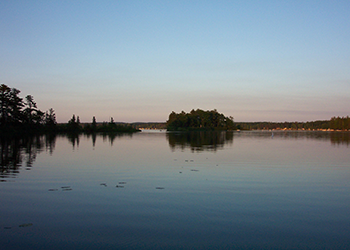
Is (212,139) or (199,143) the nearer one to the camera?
(199,143)

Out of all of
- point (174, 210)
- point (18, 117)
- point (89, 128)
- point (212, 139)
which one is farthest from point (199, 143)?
point (89, 128)

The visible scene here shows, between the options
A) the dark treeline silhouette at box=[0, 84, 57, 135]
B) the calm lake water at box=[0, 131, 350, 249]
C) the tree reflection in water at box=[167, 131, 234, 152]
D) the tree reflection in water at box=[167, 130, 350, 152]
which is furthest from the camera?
the dark treeline silhouette at box=[0, 84, 57, 135]

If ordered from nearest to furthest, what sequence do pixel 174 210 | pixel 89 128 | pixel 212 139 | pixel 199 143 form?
pixel 174 210 → pixel 199 143 → pixel 212 139 → pixel 89 128

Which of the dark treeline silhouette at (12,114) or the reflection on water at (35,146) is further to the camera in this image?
the dark treeline silhouette at (12,114)

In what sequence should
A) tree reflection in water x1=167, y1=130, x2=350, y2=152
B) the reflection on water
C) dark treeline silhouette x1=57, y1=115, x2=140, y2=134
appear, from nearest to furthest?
the reflection on water < tree reflection in water x1=167, y1=130, x2=350, y2=152 < dark treeline silhouette x1=57, y1=115, x2=140, y2=134

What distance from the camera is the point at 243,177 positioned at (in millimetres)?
16266

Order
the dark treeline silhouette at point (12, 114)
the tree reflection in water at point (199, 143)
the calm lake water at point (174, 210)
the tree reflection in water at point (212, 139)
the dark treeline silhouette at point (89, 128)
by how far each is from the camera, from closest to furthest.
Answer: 1. the calm lake water at point (174, 210)
2. the tree reflection in water at point (199, 143)
3. the tree reflection in water at point (212, 139)
4. the dark treeline silhouette at point (12, 114)
5. the dark treeline silhouette at point (89, 128)

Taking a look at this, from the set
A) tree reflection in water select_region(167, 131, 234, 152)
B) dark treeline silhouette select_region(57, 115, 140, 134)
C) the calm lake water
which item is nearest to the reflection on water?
tree reflection in water select_region(167, 131, 234, 152)

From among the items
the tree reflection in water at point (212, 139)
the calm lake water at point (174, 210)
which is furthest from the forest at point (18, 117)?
the calm lake water at point (174, 210)

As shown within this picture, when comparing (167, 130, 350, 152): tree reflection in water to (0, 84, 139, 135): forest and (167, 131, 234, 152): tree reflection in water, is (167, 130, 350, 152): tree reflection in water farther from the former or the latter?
(0, 84, 139, 135): forest

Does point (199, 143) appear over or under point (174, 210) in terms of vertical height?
over

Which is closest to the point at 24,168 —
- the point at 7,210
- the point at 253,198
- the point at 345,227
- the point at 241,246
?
the point at 7,210

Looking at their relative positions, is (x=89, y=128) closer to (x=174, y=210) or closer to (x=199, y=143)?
(x=199, y=143)

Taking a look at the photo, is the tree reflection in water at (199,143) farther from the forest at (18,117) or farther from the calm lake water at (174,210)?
the forest at (18,117)
